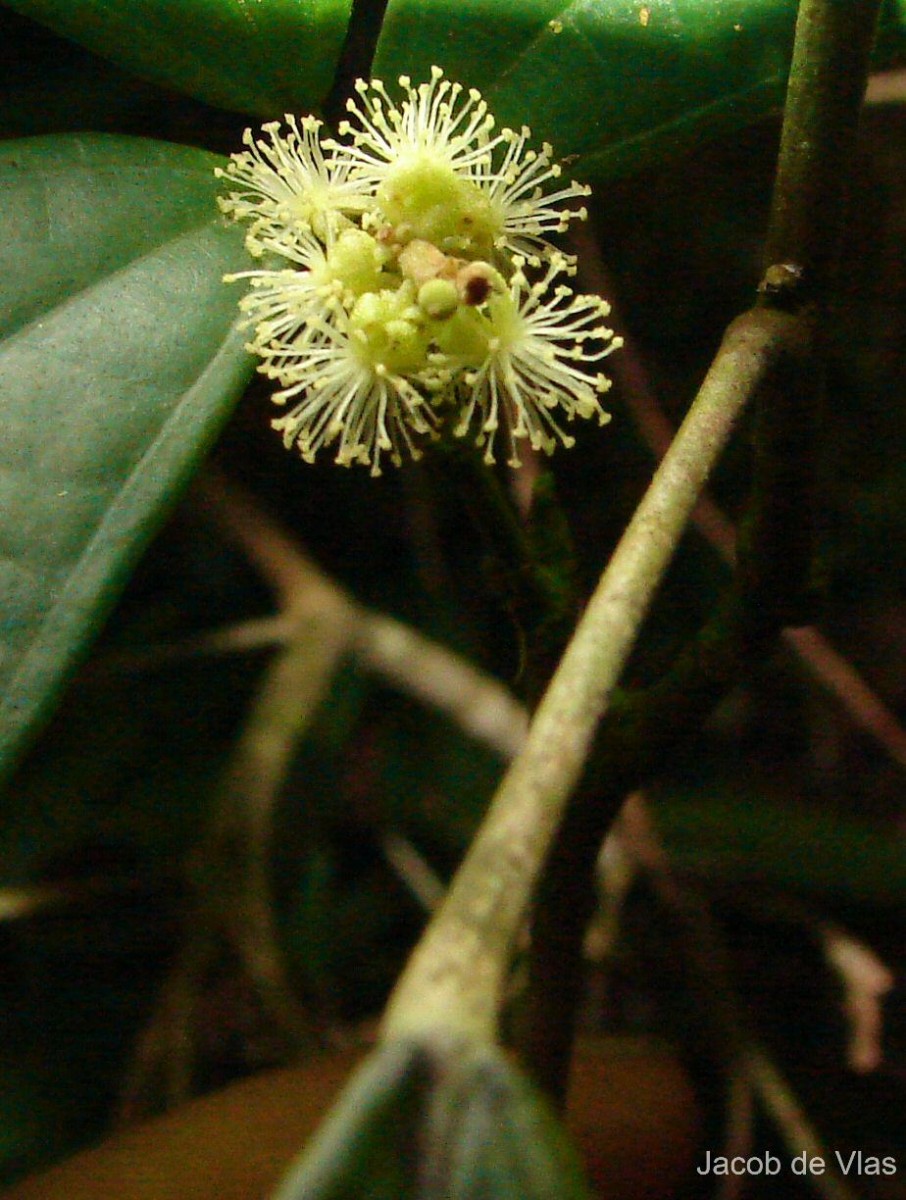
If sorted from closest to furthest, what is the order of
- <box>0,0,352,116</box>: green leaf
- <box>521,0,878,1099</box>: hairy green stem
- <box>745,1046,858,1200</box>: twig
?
<box>521,0,878,1099</box>: hairy green stem, <box>0,0,352,116</box>: green leaf, <box>745,1046,858,1200</box>: twig

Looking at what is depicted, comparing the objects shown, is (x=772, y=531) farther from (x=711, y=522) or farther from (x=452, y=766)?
(x=452, y=766)

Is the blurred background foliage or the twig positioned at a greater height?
the blurred background foliage

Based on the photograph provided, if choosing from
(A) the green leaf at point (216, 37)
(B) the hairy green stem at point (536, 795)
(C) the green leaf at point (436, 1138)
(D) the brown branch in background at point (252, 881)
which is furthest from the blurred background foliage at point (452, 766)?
(C) the green leaf at point (436, 1138)

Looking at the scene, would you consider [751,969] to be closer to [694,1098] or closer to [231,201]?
[694,1098]

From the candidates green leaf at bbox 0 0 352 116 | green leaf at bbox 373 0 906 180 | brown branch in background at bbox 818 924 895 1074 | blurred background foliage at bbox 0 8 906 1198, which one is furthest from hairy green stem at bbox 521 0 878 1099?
brown branch in background at bbox 818 924 895 1074

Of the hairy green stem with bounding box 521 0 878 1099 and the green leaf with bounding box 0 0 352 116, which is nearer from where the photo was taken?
the hairy green stem with bounding box 521 0 878 1099

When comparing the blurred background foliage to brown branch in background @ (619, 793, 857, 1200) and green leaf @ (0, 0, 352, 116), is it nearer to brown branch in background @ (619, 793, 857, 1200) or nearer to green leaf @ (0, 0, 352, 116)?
brown branch in background @ (619, 793, 857, 1200)

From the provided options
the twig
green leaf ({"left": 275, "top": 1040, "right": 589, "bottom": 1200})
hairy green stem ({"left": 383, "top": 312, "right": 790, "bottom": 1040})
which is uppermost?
hairy green stem ({"left": 383, "top": 312, "right": 790, "bottom": 1040})

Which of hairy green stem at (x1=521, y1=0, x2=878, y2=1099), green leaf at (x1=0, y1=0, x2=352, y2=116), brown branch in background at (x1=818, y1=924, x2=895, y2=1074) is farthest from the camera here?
brown branch in background at (x1=818, y1=924, x2=895, y2=1074)
